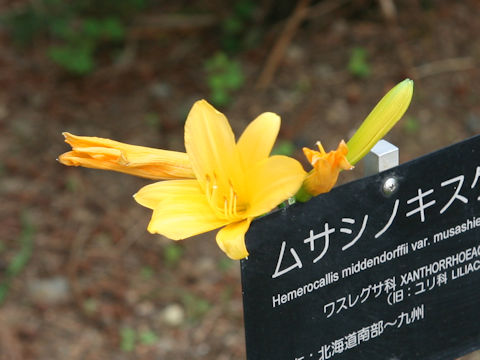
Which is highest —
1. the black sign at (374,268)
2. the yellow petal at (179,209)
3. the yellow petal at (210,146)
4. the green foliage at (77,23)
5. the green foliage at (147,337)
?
the green foliage at (77,23)

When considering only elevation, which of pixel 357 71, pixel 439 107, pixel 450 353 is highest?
pixel 357 71

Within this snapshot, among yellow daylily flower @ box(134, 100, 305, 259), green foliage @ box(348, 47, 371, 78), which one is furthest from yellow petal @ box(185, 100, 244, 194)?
green foliage @ box(348, 47, 371, 78)

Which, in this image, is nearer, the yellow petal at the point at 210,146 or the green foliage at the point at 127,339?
the yellow petal at the point at 210,146

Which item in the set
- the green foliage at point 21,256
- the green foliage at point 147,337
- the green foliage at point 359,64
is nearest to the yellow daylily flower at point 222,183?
the green foliage at point 147,337

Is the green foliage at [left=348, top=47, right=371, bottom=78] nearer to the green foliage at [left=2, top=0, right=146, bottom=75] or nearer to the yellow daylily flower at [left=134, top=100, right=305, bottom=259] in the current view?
the green foliage at [left=2, top=0, right=146, bottom=75]

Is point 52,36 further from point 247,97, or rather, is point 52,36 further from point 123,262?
point 123,262

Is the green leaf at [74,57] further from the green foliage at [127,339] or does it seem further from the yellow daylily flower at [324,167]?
the yellow daylily flower at [324,167]

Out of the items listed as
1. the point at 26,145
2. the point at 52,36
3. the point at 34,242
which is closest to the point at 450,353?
the point at 34,242
